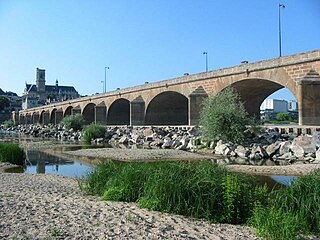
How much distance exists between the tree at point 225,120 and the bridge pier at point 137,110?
23890mm

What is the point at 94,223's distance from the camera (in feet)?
21.4

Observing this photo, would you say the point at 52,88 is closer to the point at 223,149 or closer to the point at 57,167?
the point at 223,149

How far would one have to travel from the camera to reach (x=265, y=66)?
29.7m

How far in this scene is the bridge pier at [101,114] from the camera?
61.6 m

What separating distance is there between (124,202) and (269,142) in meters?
20.1

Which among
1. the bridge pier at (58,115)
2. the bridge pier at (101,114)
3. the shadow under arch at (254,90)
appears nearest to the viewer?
the shadow under arch at (254,90)

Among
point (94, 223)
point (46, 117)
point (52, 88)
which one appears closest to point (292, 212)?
point (94, 223)

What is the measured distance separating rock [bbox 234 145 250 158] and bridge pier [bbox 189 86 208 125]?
42.9 ft

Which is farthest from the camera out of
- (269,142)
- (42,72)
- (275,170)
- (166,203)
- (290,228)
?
(42,72)

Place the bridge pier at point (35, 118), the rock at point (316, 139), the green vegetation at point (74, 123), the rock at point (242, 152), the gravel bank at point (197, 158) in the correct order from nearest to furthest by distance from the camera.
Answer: the gravel bank at point (197, 158), the rock at point (316, 139), the rock at point (242, 152), the green vegetation at point (74, 123), the bridge pier at point (35, 118)

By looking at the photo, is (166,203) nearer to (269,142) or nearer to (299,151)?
(299,151)

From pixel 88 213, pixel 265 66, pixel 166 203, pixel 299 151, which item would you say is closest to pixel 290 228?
pixel 166 203

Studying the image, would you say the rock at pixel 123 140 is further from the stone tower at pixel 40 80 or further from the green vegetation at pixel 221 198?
the stone tower at pixel 40 80

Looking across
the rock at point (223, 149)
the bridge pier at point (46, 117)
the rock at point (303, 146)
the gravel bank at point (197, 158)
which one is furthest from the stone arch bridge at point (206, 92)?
the bridge pier at point (46, 117)
